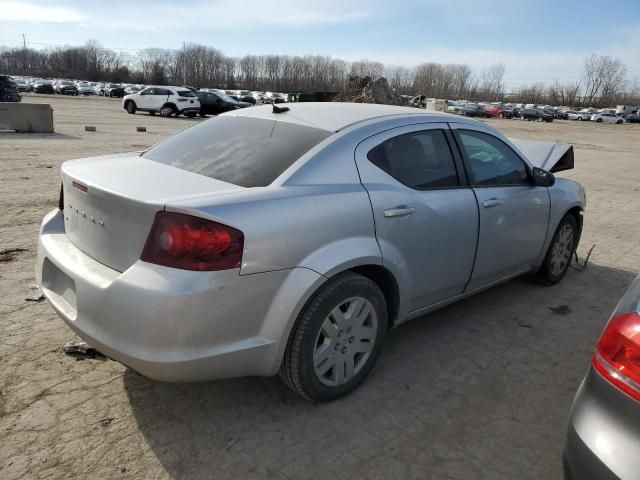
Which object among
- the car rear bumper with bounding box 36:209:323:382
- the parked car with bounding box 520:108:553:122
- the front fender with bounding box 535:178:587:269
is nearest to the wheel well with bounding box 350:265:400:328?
the car rear bumper with bounding box 36:209:323:382

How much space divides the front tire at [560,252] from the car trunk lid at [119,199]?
338 cm

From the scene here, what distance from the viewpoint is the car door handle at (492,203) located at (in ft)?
11.8

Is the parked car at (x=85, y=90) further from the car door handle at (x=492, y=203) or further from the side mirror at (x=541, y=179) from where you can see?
the car door handle at (x=492, y=203)

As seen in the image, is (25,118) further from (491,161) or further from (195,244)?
(195,244)

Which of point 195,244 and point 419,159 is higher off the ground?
point 419,159

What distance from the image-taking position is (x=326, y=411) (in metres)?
2.81

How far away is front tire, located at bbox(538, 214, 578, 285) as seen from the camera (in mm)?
4676

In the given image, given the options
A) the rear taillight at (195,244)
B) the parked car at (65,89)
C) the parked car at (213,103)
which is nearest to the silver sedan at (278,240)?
the rear taillight at (195,244)

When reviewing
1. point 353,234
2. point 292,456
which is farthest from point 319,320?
point 292,456

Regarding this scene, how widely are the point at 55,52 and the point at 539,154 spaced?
6188 inches

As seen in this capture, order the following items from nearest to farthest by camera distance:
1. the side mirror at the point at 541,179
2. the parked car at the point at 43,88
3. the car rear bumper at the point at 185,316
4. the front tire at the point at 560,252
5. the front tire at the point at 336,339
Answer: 1. the car rear bumper at the point at 185,316
2. the front tire at the point at 336,339
3. the side mirror at the point at 541,179
4. the front tire at the point at 560,252
5. the parked car at the point at 43,88

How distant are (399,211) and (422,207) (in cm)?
23

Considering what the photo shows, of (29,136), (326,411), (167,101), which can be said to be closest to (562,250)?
(326,411)

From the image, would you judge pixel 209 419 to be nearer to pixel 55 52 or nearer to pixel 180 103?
pixel 180 103
